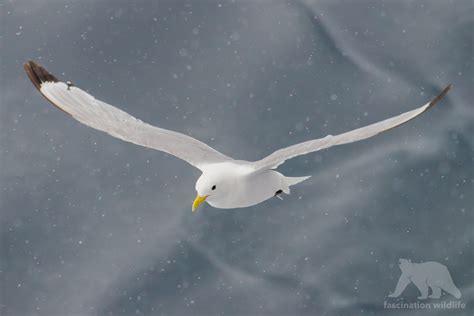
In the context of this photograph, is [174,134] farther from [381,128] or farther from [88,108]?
[381,128]

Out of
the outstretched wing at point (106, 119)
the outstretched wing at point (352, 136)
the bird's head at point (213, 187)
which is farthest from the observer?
the outstretched wing at point (106, 119)

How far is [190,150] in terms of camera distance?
3900 millimetres

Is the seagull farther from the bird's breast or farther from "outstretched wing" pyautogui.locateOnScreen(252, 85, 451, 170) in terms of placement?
"outstretched wing" pyautogui.locateOnScreen(252, 85, 451, 170)

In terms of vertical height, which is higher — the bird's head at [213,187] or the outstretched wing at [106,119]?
the outstretched wing at [106,119]

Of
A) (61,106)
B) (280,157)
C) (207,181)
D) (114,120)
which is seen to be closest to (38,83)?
(61,106)

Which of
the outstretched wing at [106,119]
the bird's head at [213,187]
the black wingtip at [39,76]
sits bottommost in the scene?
the bird's head at [213,187]

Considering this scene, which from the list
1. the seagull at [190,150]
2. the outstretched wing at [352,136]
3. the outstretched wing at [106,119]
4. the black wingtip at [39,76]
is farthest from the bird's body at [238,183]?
the black wingtip at [39,76]

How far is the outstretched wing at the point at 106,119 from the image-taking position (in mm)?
3760

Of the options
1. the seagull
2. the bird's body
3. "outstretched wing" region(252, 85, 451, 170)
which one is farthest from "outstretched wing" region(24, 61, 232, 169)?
"outstretched wing" region(252, 85, 451, 170)

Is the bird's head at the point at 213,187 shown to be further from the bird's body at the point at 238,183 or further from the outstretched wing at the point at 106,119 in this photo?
the outstretched wing at the point at 106,119

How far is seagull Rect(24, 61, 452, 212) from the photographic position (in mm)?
3627

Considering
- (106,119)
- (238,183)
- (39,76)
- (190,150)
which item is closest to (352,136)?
(238,183)

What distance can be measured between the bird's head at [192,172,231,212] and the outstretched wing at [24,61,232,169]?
0.25 m

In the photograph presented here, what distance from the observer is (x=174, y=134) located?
12.9ft
